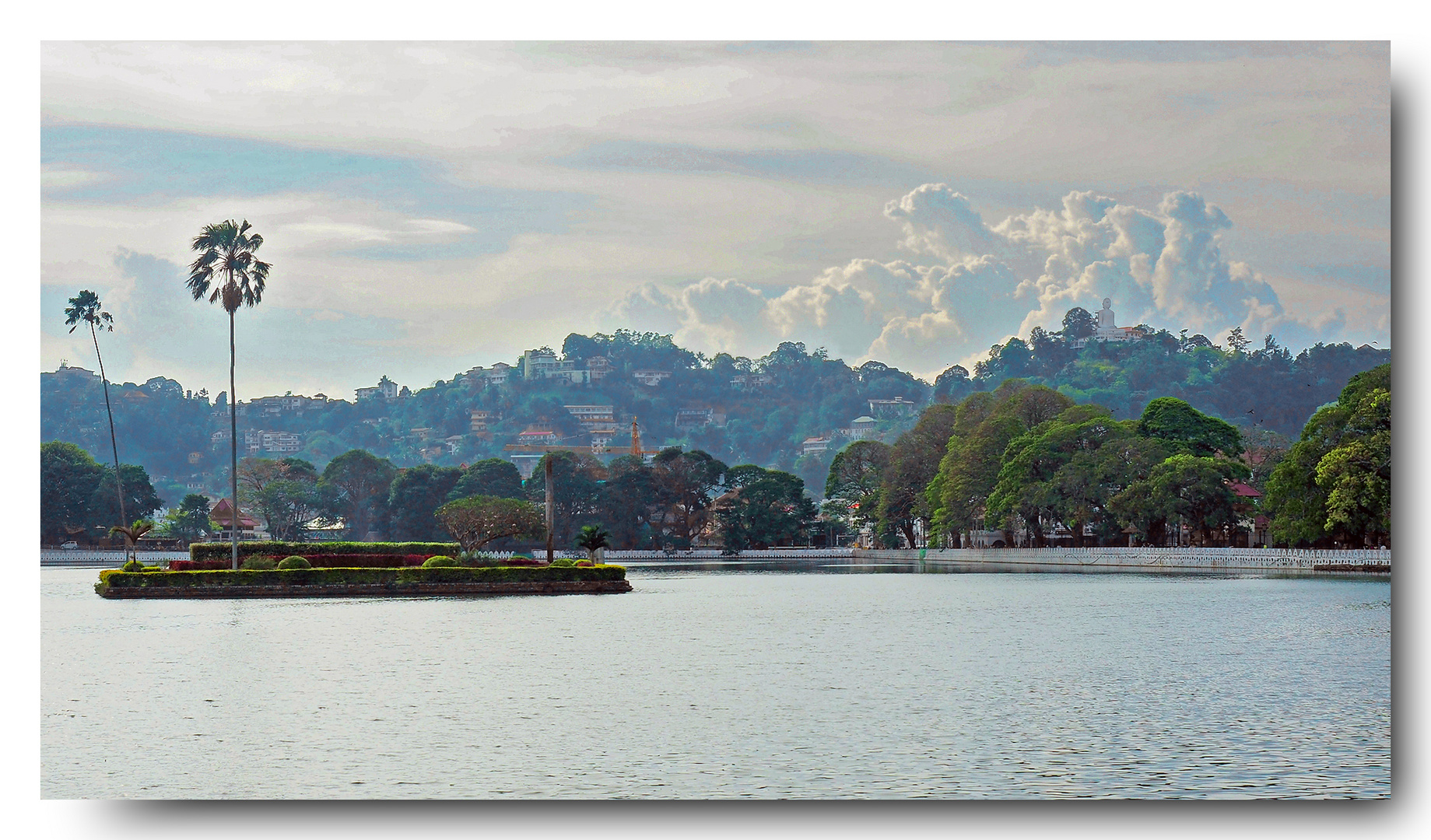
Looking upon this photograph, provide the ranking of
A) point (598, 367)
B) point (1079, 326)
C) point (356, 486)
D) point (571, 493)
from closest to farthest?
point (1079, 326) < point (571, 493) < point (356, 486) < point (598, 367)

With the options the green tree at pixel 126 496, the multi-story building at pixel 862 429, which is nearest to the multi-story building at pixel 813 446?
the multi-story building at pixel 862 429

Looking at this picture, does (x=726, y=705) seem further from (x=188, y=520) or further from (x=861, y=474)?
(x=188, y=520)

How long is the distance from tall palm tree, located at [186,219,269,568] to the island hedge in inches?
59.9

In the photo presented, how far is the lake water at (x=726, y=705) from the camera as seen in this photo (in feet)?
43.4

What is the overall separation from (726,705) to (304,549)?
1353 inches

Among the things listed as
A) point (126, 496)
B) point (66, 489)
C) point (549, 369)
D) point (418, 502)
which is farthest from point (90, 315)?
point (549, 369)

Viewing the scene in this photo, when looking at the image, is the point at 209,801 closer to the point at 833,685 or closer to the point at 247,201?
the point at 833,685

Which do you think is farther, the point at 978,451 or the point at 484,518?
the point at 978,451

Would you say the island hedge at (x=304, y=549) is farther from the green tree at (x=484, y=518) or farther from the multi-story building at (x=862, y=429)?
the multi-story building at (x=862, y=429)

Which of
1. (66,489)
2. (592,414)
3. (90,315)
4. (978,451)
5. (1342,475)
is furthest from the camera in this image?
(592,414)

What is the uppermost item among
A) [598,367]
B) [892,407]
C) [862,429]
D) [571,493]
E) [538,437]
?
[598,367]

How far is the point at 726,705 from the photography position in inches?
717
